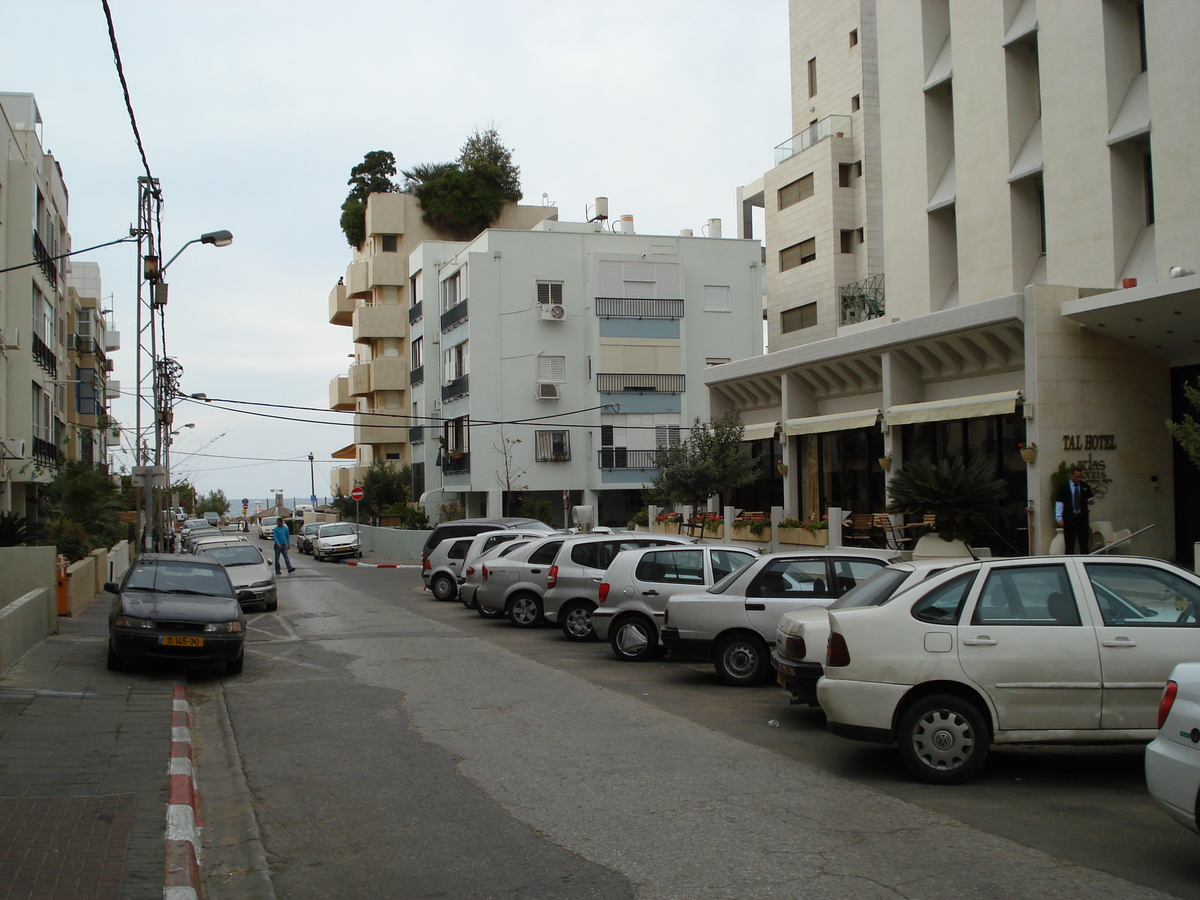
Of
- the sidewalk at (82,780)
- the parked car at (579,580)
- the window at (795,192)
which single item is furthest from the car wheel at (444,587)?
the window at (795,192)

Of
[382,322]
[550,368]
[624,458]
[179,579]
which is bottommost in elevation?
[179,579]

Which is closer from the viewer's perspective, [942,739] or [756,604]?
[942,739]

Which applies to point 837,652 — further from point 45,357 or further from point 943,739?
point 45,357

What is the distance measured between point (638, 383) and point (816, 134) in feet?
45.1

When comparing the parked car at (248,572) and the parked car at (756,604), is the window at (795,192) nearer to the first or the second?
the parked car at (248,572)

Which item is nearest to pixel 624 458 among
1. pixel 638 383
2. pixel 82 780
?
pixel 638 383

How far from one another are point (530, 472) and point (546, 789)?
134 feet

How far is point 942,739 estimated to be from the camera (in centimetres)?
766

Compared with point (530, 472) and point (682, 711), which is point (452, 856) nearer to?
point (682, 711)

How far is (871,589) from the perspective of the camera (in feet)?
28.5

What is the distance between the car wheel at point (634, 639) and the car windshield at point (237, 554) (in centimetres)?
1227

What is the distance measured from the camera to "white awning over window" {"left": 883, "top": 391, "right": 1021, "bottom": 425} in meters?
20.1

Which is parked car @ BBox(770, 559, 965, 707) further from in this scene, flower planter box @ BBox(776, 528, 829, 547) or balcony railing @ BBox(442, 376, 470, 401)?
balcony railing @ BBox(442, 376, 470, 401)

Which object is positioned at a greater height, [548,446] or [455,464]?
[548,446]
